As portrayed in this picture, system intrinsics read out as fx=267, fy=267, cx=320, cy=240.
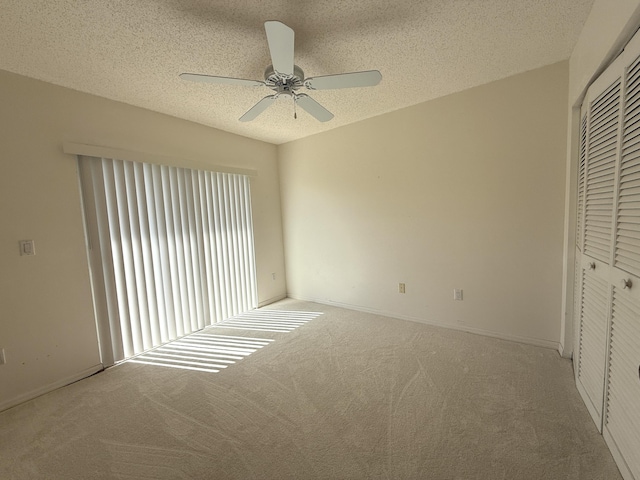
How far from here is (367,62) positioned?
81.1 inches

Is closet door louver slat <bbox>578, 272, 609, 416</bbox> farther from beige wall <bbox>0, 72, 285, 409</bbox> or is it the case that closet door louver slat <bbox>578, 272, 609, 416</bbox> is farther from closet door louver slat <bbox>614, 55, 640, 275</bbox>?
beige wall <bbox>0, 72, 285, 409</bbox>

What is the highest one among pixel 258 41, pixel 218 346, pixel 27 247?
pixel 258 41

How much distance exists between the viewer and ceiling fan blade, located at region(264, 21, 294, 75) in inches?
48.1

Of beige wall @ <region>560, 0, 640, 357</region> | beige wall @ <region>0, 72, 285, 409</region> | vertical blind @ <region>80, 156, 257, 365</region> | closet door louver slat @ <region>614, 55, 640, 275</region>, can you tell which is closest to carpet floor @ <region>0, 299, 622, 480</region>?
beige wall @ <region>0, 72, 285, 409</region>

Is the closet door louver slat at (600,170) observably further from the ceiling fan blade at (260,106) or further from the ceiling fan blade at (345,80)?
the ceiling fan blade at (260,106)

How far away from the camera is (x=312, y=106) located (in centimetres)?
202

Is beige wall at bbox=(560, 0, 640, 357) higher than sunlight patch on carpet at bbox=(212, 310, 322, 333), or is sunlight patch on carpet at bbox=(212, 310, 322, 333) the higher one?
beige wall at bbox=(560, 0, 640, 357)

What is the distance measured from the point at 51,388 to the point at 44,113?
7.20ft

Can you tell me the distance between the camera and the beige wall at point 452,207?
234 centimetres

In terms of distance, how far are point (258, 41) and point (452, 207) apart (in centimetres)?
Result: 229

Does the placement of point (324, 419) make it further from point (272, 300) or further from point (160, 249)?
point (272, 300)

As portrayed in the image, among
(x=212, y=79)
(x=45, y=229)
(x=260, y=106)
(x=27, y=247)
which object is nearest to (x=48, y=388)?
(x=27, y=247)

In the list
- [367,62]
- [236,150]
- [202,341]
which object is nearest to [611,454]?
[367,62]

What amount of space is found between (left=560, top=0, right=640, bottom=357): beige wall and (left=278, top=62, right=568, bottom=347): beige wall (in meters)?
0.12
